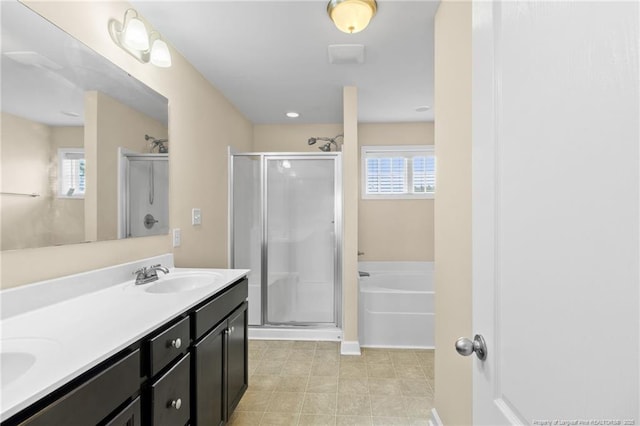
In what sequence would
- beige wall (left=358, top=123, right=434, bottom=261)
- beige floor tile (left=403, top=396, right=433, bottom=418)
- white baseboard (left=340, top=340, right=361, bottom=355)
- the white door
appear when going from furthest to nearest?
beige wall (left=358, top=123, right=434, bottom=261) → white baseboard (left=340, top=340, right=361, bottom=355) → beige floor tile (left=403, top=396, right=433, bottom=418) → the white door

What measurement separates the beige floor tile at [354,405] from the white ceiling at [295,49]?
8.05ft

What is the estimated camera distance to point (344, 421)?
1.83 meters

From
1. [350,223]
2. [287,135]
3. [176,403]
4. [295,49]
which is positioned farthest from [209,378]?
[287,135]

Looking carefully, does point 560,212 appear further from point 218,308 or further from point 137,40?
point 137,40

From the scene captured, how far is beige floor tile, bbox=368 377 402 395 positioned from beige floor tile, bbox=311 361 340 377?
0.30 m

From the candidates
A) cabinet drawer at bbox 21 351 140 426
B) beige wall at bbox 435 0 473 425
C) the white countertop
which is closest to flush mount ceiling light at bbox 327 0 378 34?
beige wall at bbox 435 0 473 425

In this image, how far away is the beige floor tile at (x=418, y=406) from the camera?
189 centimetres

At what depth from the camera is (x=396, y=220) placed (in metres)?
3.89

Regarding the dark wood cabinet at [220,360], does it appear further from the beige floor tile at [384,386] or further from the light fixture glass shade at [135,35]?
the light fixture glass shade at [135,35]

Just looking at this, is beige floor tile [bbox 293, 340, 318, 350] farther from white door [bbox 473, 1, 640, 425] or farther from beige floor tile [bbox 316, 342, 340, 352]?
white door [bbox 473, 1, 640, 425]

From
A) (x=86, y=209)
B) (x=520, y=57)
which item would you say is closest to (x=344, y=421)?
(x=86, y=209)

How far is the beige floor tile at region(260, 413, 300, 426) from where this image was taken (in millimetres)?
1814

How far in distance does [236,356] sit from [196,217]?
1.17 metres

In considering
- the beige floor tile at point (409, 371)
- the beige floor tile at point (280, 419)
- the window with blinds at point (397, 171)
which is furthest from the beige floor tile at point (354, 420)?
the window with blinds at point (397, 171)
